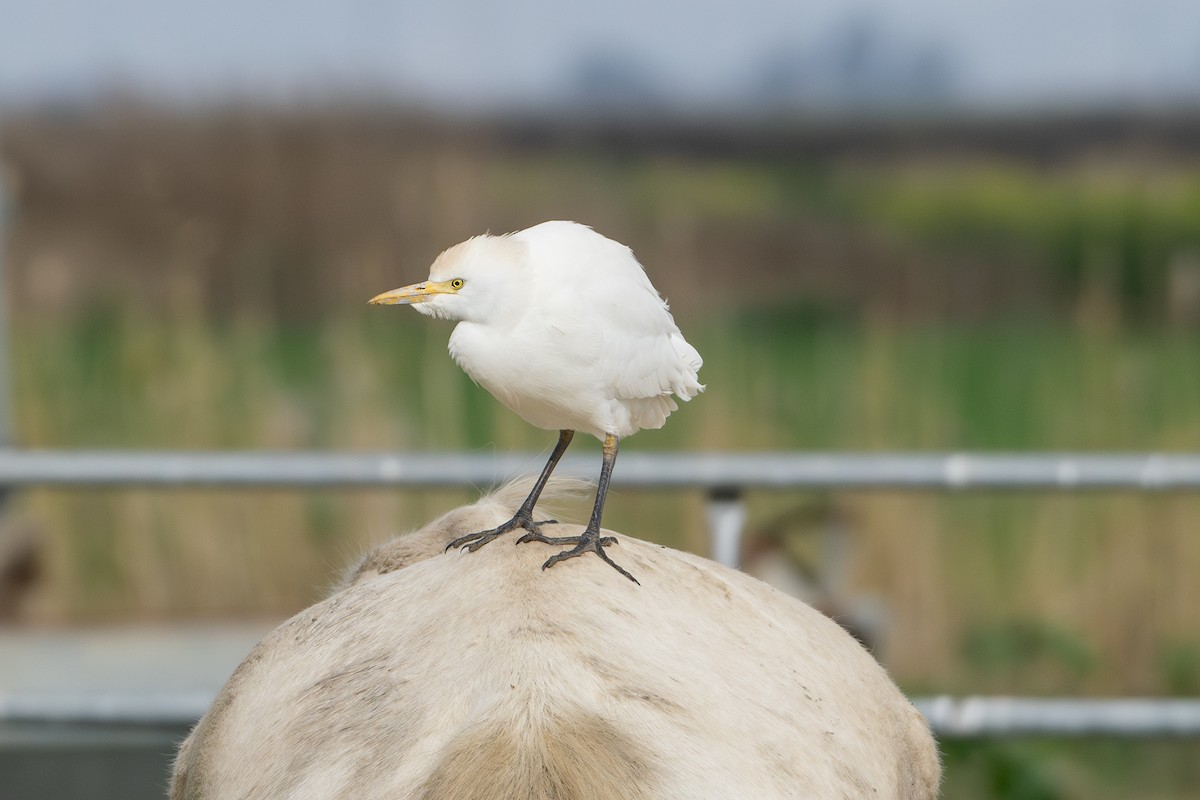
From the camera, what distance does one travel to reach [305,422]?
245 inches

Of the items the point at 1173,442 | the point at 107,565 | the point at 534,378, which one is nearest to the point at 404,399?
the point at 107,565

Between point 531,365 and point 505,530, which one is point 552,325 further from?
point 505,530

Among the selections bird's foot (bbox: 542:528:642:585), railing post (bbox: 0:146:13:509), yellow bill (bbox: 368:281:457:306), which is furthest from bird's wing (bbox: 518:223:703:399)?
railing post (bbox: 0:146:13:509)

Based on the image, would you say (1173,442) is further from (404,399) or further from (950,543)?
(404,399)

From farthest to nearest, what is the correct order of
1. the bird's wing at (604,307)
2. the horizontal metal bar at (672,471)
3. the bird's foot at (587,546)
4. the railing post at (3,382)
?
the railing post at (3,382)
the horizontal metal bar at (672,471)
the bird's wing at (604,307)
the bird's foot at (587,546)

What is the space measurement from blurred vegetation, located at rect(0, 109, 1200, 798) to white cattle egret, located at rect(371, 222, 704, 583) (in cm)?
40

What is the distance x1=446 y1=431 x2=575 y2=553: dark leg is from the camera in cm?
194

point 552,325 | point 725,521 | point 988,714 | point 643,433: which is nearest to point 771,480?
A: point 725,521

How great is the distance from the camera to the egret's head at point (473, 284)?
1850mm

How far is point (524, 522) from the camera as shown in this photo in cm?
201

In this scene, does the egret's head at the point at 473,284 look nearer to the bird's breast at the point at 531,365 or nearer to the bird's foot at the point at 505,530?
the bird's breast at the point at 531,365

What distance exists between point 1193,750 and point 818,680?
13.1 feet

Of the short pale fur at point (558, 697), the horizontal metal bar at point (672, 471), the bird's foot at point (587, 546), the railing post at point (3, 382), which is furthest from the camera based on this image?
the railing post at point (3, 382)

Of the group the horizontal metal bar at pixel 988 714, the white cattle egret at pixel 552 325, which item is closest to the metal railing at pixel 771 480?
the horizontal metal bar at pixel 988 714
